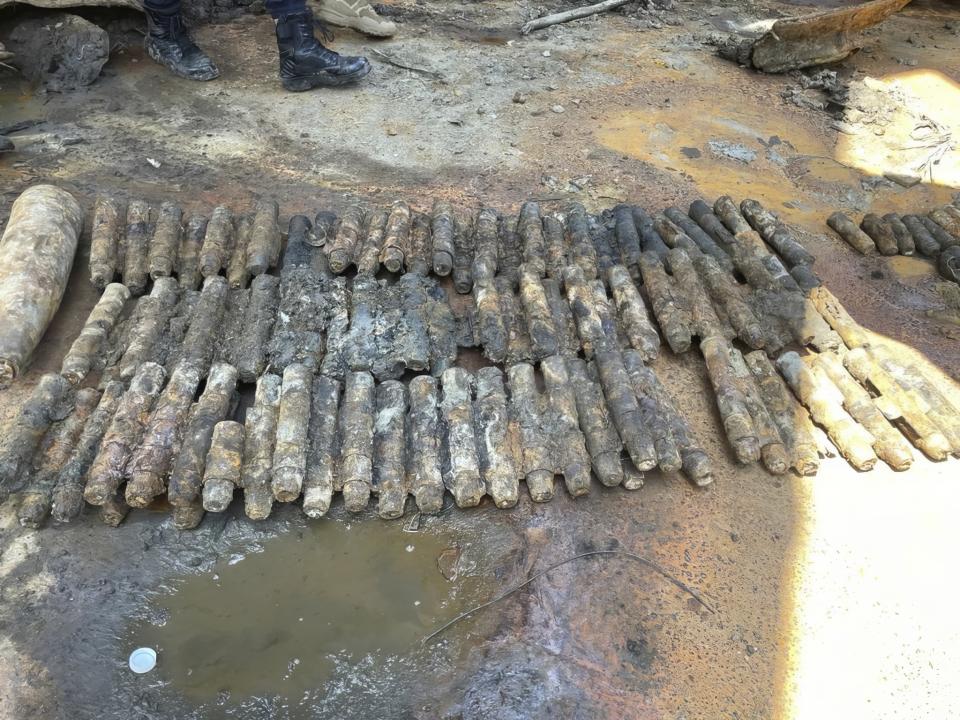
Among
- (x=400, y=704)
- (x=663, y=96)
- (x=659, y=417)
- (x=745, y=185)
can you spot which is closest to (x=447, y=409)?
(x=659, y=417)

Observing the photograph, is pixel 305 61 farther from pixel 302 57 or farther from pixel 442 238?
pixel 442 238

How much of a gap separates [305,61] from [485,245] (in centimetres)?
A: 455

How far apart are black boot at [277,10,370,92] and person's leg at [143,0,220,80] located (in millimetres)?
1018

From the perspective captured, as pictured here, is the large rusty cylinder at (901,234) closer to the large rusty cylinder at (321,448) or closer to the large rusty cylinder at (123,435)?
the large rusty cylinder at (321,448)

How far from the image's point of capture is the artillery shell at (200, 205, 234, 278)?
5688mm

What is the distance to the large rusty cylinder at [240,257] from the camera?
5.70 meters

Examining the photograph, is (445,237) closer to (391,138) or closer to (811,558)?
(391,138)

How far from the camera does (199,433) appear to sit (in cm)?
441

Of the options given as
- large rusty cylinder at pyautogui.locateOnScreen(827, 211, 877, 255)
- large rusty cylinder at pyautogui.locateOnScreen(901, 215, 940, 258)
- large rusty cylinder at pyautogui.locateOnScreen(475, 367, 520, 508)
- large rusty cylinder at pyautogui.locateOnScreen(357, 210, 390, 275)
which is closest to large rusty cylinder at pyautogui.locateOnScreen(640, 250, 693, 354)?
large rusty cylinder at pyautogui.locateOnScreen(475, 367, 520, 508)

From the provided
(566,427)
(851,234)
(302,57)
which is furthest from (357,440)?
(302,57)

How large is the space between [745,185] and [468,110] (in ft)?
Answer: 11.9

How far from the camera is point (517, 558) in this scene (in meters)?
4.24

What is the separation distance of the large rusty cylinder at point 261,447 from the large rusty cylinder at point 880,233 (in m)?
6.03

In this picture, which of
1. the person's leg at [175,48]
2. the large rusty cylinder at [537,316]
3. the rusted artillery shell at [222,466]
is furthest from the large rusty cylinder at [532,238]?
the person's leg at [175,48]
